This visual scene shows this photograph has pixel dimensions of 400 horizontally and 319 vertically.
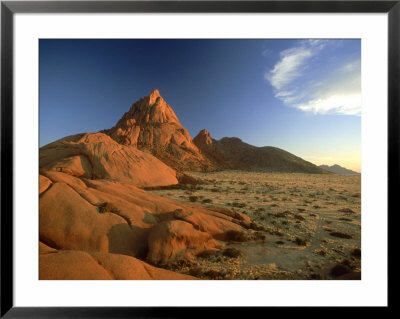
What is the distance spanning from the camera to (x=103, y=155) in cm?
503

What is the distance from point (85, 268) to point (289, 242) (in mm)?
3838

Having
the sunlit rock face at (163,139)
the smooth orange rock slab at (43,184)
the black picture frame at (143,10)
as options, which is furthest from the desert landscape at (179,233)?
the sunlit rock face at (163,139)

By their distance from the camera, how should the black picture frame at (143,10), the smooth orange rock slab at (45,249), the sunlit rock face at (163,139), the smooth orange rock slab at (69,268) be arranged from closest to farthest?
the black picture frame at (143,10) → the smooth orange rock slab at (69,268) → the smooth orange rock slab at (45,249) → the sunlit rock face at (163,139)

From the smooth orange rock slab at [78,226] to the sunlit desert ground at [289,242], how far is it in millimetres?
1203

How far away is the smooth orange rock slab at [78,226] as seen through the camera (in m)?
2.50

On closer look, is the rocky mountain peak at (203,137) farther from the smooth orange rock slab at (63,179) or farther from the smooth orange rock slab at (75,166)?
the smooth orange rock slab at (63,179)

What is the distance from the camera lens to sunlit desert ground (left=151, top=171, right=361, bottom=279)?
101 inches

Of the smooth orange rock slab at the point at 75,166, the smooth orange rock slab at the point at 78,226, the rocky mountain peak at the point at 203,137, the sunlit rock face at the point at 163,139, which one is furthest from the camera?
the sunlit rock face at the point at 163,139

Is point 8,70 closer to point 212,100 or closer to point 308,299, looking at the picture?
point 212,100

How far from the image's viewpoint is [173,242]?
2680 mm

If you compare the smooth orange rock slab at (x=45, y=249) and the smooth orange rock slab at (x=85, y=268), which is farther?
the smooth orange rock slab at (x=45, y=249)

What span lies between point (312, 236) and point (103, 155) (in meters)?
6.50

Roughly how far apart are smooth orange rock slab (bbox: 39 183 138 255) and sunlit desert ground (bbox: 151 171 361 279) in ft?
3.95

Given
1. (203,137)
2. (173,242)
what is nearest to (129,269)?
(173,242)
